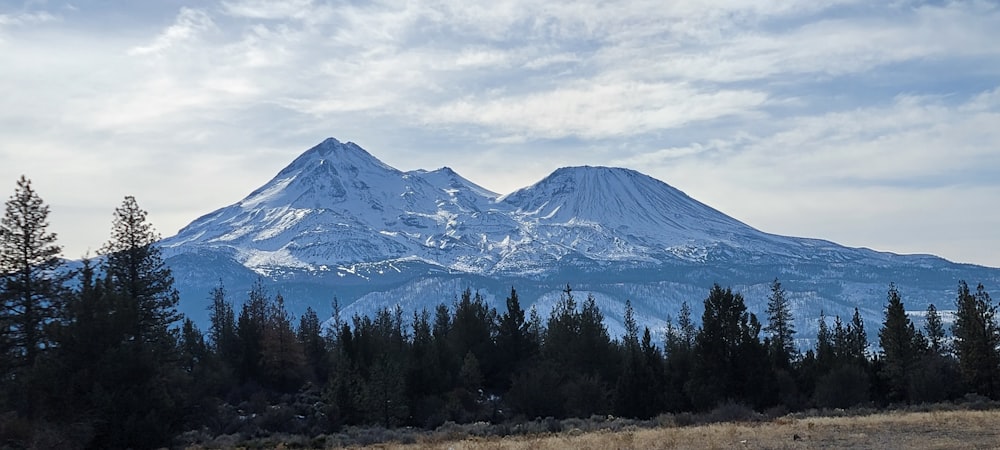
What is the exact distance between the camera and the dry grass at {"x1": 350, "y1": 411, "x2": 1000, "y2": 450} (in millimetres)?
24438

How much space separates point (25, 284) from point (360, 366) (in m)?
26.5

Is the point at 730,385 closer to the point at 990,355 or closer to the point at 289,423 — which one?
the point at 990,355

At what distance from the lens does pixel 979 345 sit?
5184cm

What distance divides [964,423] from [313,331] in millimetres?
67485

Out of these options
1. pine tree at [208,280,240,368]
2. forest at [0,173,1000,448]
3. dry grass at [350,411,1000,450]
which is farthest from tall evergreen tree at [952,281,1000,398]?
pine tree at [208,280,240,368]

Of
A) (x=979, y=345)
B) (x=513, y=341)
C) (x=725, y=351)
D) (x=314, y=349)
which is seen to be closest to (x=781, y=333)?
(x=513, y=341)

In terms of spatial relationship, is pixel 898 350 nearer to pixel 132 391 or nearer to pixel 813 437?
pixel 813 437

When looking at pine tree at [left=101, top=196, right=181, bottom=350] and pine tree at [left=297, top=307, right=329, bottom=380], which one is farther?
pine tree at [left=297, top=307, right=329, bottom=380]

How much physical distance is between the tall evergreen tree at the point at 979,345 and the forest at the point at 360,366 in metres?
0.11

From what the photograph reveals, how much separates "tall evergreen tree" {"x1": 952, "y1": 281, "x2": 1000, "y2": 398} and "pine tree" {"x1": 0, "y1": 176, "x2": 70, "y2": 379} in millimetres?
46668

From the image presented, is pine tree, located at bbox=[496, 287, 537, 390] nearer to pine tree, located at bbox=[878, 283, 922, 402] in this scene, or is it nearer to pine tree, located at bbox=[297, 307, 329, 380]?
pine tree, located at bbox=[297, 307, 329, 380]

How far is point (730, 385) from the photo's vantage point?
51125mm

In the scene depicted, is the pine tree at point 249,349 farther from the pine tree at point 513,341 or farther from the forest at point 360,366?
the pine tree at point 513,341

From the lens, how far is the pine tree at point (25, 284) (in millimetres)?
35312
